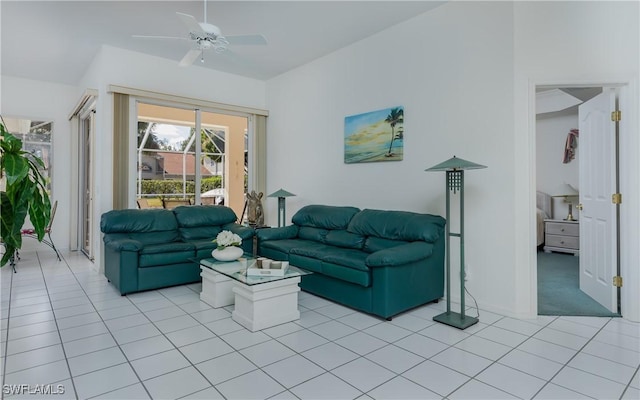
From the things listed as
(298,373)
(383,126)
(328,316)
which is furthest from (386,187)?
(298,373)

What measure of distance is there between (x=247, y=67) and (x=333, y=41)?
1.63 m

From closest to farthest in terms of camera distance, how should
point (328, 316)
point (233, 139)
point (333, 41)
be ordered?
1. point (328, 316)
2. point (333, 41)
3. point (233, 139)

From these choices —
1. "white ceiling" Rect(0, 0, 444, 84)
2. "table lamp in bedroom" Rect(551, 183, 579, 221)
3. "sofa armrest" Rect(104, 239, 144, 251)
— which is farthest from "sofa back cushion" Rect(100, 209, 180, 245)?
"table lamp in bedroom" Rect(551, 183, 579, 221)

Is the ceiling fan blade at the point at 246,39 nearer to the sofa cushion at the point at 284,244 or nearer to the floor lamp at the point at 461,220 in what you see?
the floor lamp at the point at 461,220

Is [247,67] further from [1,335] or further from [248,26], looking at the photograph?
[1,335]

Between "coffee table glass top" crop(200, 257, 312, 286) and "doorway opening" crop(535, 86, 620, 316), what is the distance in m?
2.47

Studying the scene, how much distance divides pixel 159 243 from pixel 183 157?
182 centimetres

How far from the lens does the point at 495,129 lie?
11.3 ft

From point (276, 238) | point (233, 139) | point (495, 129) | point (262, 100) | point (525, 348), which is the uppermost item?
point (262, 100)

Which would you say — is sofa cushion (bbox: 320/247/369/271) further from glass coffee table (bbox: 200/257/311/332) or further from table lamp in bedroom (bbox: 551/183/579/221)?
table lamp in bedroom (bbox: 551/183/579/221)

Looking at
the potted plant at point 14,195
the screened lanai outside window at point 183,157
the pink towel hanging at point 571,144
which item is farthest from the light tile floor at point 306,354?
the pink towel hanging at point 571,144

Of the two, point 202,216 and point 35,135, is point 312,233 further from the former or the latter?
Answer: point 35,135

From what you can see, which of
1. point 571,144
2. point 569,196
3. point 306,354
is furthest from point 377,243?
point 571,144

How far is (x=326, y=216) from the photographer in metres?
4.62
